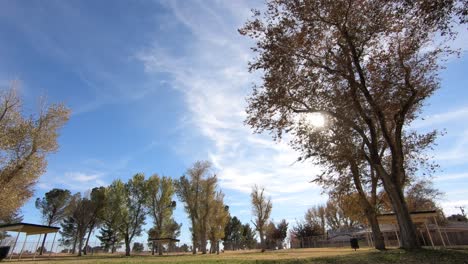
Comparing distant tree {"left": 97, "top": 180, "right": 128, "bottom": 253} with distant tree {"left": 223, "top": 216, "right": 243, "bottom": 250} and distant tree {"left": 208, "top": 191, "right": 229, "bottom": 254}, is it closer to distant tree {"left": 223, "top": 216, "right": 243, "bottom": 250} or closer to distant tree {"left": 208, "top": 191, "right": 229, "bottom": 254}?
distant tree {"left": 208, "top": 191, "right": 229, "bottom": 254}

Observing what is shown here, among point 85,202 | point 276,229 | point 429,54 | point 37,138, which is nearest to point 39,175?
point 37,138

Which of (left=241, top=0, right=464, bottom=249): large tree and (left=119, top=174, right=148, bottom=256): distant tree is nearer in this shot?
(left=241, top=0, right=464, bottom=249): large tree

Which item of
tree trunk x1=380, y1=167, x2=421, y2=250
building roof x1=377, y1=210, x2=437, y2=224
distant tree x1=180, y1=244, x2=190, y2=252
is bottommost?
tree trunk x1=380, y1=167, x2=421, y2=250

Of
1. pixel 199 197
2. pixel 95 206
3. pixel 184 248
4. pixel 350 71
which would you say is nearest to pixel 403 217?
pixel 350 71

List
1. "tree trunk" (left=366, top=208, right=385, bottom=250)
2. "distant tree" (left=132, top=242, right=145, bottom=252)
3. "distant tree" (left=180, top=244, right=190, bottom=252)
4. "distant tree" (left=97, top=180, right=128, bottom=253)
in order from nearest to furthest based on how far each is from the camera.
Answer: "tree trunk" (left=366, top=208, right=385, bottom=250) → "distant tree" (left=97, top=180, right=128, bottom=253) → "distant tree" (left=132, top=242, right=145, bottom=252) → "distant tree" (left=180, top=244, right=190, bottom=252)

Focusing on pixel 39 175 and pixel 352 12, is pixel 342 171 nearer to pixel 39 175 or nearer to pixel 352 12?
pixel 352 12

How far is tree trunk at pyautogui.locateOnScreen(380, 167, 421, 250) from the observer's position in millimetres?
14398

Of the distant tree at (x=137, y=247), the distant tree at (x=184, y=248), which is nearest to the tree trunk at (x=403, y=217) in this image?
the distant tree at (x=184, y=248)

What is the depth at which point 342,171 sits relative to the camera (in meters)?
21.7

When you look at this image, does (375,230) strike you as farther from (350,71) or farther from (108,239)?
(108,239)

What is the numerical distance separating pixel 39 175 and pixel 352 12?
1062 inches

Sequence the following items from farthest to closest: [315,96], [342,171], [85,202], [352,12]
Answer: [85,202] < [342,171] < [315,96] < [352,12]

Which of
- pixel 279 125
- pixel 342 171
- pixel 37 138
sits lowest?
pixel 342 171

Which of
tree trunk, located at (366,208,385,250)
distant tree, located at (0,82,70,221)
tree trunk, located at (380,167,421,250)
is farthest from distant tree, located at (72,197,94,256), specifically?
tree trunk, located at (380,167,421,250)
